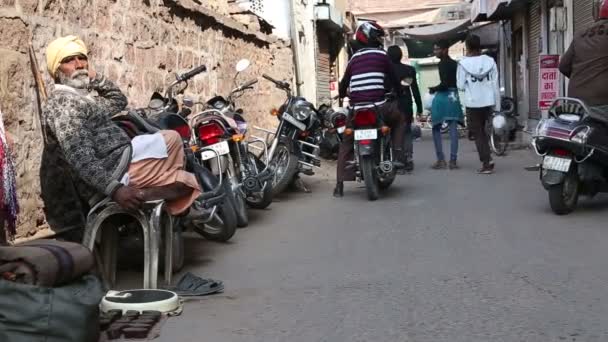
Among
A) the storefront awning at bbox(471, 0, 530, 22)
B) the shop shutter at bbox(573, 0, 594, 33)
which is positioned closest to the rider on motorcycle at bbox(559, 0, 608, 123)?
the shop shutter at bbox(573, 0, 594, 33)

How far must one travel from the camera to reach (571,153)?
7.11 m

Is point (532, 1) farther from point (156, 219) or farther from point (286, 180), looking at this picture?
point (156, 219)

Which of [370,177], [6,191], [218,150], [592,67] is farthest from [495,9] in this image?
[6,191]

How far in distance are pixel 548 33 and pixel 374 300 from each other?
1290 cm

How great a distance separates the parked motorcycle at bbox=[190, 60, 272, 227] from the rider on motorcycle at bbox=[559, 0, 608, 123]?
Result: 311cm

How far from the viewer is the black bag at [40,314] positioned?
3455 millimetres

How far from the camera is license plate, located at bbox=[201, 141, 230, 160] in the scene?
21.8ft

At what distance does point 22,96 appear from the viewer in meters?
5.32

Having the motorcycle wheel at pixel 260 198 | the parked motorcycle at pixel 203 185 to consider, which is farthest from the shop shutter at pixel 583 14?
the parked motorcycle at pixel 203 185

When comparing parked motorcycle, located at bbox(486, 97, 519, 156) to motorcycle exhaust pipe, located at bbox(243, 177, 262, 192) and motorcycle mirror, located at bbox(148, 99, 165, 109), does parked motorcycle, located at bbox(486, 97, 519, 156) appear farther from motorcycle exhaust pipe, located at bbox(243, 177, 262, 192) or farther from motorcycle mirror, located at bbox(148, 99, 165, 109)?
motorcycle mirror, located at bbox(148, 99, 165, 109)

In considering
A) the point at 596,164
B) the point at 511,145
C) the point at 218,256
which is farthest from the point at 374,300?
the point at 511,145

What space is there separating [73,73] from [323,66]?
66.6 ft

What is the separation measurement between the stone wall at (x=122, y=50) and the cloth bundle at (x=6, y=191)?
836 millimetres

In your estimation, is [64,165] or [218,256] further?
[218,256]
